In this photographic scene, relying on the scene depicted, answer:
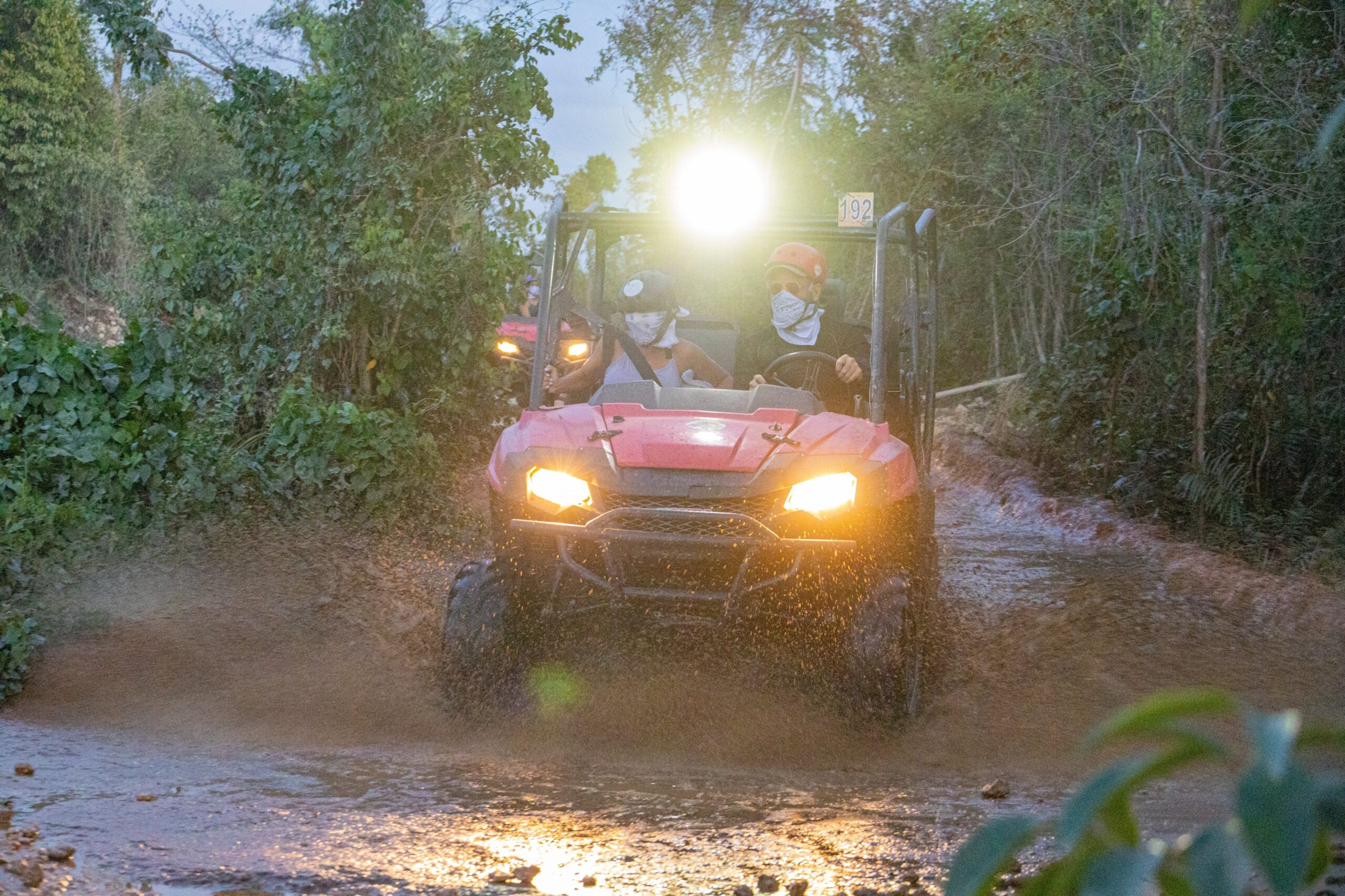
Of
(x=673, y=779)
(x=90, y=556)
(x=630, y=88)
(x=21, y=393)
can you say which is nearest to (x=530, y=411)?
(x=673, y=779)

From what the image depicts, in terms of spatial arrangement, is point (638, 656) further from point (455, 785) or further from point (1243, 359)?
point (1243, 359)

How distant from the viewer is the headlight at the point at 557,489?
18.2 feet

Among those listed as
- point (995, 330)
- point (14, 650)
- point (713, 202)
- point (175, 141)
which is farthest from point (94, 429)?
point (175, 141)

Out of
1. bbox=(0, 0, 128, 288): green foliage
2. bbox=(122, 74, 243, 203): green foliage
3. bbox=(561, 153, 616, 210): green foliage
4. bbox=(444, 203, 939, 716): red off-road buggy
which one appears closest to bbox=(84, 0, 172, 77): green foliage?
bbox=(444, 203, 939, 716): red off-road buggy

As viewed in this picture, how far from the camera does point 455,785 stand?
189 inches

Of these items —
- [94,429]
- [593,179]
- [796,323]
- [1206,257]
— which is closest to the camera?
[796,323]

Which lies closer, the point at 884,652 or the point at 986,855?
the point at 986,855

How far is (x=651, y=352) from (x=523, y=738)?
6.68 feet

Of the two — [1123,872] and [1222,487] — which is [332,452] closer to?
[1222,487]

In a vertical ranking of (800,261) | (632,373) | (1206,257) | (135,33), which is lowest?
(632,373)

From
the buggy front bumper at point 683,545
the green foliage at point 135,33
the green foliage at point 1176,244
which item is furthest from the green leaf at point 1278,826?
the green foliage at point 135,33

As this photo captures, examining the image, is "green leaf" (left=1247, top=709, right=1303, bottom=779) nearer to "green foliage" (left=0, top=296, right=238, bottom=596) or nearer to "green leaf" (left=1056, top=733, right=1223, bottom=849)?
"green leaf" (left=1056, top=733, right=1223, bottom=849)

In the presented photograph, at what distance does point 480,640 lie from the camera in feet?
18.3

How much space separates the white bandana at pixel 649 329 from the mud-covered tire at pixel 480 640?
4.94 feet
